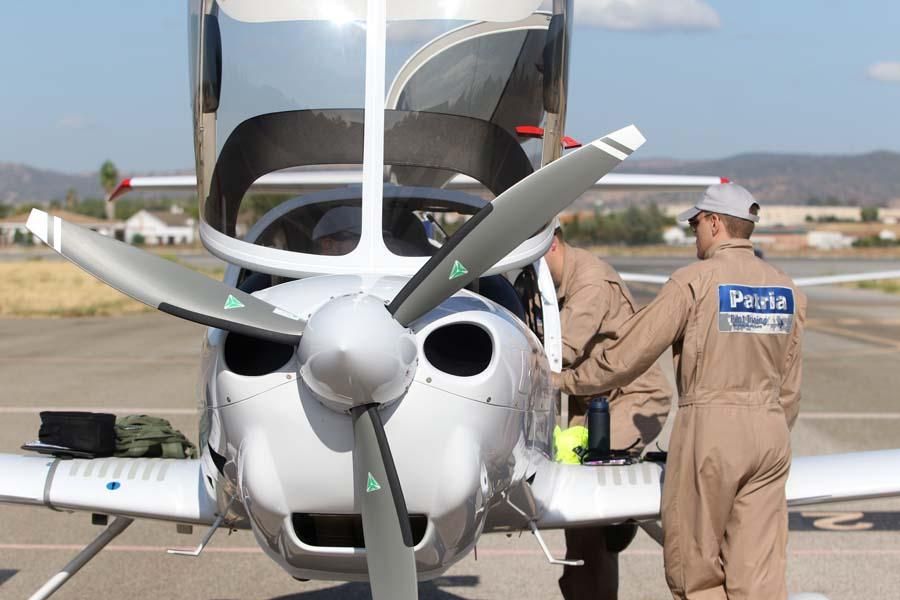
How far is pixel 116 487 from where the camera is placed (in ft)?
14.2

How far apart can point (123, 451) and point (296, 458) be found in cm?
160

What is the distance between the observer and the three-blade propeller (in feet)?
10.9

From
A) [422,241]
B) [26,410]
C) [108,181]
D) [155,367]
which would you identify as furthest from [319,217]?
[108,181]

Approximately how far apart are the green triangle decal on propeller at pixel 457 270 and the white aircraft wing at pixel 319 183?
0.93 metres

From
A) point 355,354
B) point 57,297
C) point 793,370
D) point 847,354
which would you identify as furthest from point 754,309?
point 57,297

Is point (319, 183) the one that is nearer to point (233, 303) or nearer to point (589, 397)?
point (233, 303)

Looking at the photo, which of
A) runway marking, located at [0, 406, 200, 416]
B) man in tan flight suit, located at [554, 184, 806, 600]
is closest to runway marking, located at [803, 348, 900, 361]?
runway marking, located at [0, 406, 200, 416]

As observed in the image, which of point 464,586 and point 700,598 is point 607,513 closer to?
point 700,598

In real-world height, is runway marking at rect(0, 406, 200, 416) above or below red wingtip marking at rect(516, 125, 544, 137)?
below

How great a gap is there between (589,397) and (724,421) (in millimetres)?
1280

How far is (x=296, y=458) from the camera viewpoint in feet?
11.0

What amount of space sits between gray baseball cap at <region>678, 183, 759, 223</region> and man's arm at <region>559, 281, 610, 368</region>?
91 cm

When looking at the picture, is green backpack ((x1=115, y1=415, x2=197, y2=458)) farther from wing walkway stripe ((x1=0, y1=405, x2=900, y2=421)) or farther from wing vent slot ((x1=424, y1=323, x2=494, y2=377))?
wing walkway stripe ((x1=0, y1=405, x2=900, y2=421))

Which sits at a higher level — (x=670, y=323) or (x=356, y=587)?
(x=670, y=323)
